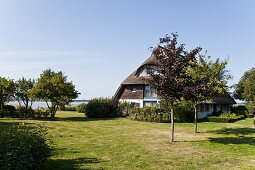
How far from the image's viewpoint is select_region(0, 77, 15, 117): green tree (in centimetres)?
2324

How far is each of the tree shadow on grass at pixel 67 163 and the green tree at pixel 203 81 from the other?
6.06 m

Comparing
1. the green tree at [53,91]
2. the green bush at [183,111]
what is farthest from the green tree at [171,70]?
the green tree at [53,91]

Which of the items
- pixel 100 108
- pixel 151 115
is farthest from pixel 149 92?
pixel 100 108

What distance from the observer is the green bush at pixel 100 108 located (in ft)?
96.0

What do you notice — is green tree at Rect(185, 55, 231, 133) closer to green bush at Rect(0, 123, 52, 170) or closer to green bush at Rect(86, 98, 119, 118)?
green bush at Rect(0, 123, 52, 170)

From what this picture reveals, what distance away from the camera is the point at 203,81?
12055 millimetres

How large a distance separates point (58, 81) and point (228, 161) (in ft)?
68.0

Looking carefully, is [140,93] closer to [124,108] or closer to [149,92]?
[149,92]

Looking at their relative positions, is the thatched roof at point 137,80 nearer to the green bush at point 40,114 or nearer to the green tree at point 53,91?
the green tree at point 53,91

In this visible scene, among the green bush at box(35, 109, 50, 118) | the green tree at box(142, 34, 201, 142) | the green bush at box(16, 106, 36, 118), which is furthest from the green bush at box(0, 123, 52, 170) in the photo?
the green bush at box(35, 109, 50, 118)

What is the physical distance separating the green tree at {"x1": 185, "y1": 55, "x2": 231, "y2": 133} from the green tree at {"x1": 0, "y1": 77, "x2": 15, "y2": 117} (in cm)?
2111

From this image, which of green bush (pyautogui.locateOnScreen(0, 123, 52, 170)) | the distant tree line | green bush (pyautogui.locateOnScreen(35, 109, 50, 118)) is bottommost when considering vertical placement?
green bush (pyautogui.locateOnScreen(35, 109, 50, 118))

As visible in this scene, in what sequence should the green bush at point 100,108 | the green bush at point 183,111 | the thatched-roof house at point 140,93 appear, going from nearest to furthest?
the green bush at point 183,111
the green bush at point 100,108
the thatched-roof house at point 140,93

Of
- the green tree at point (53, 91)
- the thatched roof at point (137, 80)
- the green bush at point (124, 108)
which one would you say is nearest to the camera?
the green tree at point (53, 91)
